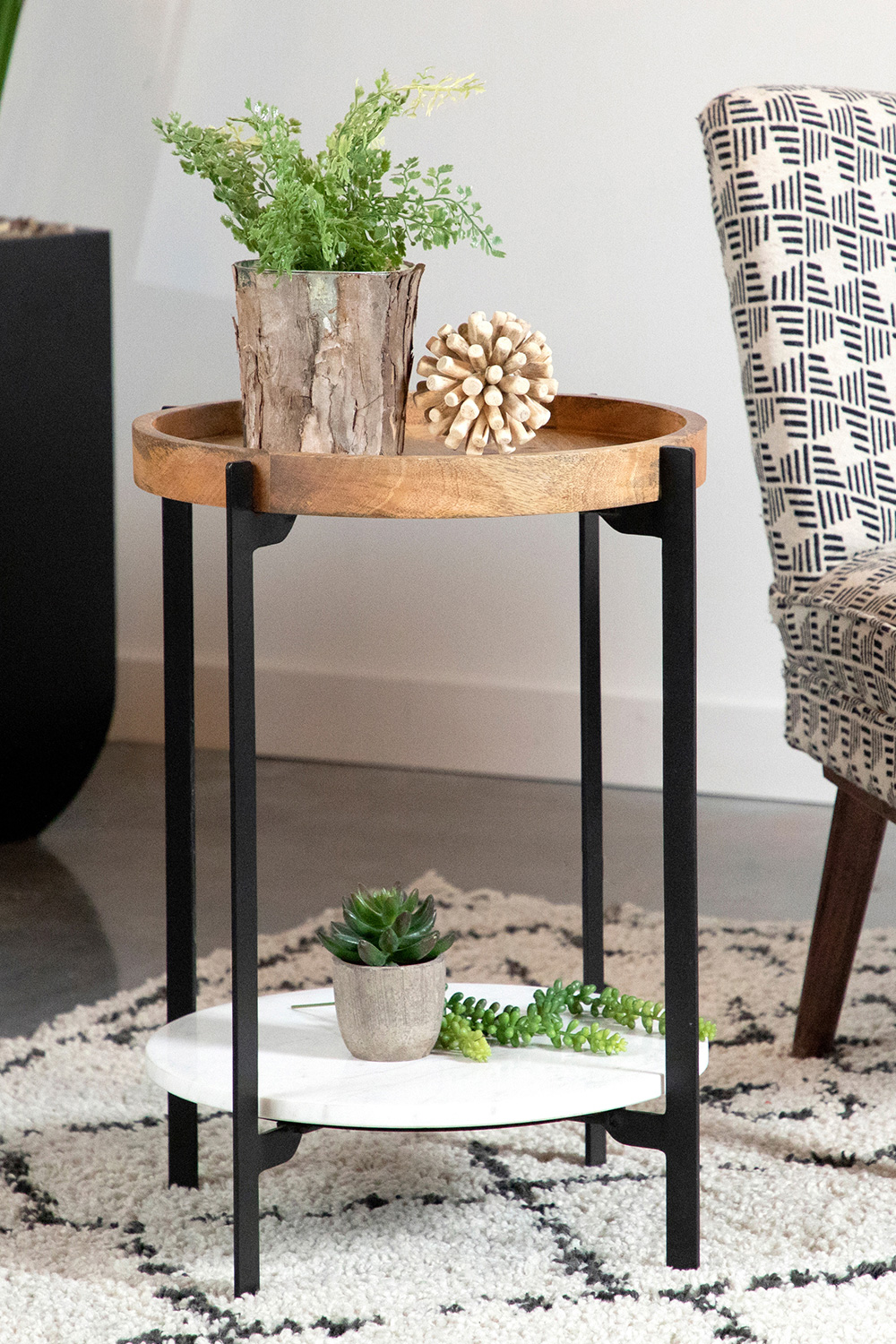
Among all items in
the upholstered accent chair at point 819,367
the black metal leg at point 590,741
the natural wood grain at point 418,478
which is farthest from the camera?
the upholstered accent chair at point 819,367

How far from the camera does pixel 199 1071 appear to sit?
1021 mm

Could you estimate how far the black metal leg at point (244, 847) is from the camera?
0.93 metres

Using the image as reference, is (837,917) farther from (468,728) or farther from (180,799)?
(468,728)

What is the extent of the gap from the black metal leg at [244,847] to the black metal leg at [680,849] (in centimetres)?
24

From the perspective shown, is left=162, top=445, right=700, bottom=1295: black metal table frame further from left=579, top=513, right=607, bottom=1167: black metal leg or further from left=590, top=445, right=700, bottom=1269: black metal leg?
left=579, top=513, right=607, bottom=1167: black metal leg

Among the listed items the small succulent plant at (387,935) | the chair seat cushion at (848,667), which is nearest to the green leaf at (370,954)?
the small succulent plant at (387,935)

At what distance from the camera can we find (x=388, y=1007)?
3.38 feet

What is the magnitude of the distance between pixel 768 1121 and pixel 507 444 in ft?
2.02

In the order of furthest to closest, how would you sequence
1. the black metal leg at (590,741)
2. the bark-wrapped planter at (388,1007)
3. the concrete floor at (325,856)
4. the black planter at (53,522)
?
1. the black planter at (53,522)
2. the concrete floor at (325,856)
3. the black metal leg at (590,741)
4. the bark-wrapped planter at (388,1007)

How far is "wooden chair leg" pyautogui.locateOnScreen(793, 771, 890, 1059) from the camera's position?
134cm

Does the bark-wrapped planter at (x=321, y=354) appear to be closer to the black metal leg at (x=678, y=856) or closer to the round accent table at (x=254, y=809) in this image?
the round accent table at (x=254, y=809)

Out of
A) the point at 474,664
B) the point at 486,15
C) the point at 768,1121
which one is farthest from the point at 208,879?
the point at 486,15

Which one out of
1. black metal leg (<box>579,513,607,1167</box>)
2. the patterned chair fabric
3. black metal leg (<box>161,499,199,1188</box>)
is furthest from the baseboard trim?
black metal leg (<box>161,499,199,1188</box>)

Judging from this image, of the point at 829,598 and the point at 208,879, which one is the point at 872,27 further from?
the point at 208,879
